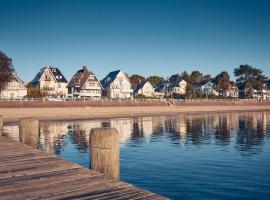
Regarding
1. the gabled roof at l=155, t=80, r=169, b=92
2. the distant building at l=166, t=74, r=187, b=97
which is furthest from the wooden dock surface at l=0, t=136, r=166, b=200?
the gabled roof at l=155, t=80, r=169, b=92

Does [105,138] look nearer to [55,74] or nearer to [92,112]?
[92,112]

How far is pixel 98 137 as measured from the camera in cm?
813

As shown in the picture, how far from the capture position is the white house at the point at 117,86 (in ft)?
378

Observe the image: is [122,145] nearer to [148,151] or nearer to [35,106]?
[148,151]

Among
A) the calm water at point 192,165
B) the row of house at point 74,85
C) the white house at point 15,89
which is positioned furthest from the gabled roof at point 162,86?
the calm water at point 192,165

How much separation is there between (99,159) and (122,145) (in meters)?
20.1

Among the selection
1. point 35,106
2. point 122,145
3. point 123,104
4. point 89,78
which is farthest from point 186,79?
point 122,145

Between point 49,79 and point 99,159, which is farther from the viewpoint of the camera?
point 49,79

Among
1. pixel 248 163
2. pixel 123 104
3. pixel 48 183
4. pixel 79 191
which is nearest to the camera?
pixel 79 191

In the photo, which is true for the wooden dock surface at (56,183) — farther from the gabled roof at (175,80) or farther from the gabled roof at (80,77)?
the gabled roof at (175,80)

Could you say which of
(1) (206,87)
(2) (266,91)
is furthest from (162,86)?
(2) (266,91)

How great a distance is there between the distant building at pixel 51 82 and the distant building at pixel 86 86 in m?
4.04

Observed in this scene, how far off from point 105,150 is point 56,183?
4.73 feet

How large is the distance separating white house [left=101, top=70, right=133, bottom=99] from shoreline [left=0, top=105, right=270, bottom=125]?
91.2 feet
